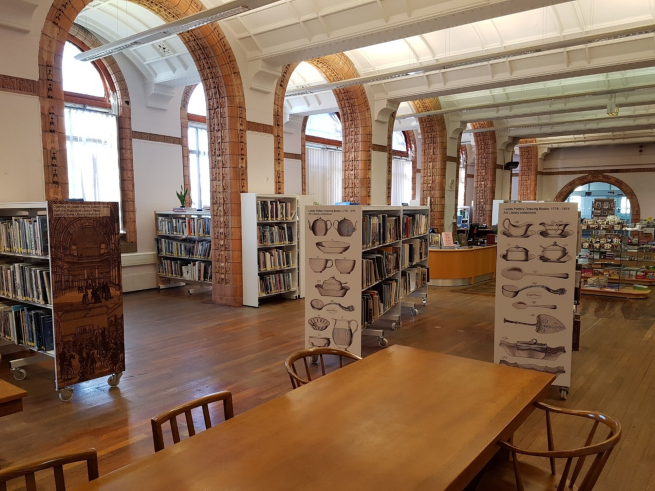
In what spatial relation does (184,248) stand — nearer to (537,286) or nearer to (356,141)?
(356,141)

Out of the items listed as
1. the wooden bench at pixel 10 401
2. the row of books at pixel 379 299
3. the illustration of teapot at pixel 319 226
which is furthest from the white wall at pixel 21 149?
the row of books at pixel 379 299

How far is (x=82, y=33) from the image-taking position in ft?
30.5

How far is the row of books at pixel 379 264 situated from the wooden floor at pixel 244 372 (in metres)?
0.86

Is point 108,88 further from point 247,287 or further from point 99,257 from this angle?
point 99,257

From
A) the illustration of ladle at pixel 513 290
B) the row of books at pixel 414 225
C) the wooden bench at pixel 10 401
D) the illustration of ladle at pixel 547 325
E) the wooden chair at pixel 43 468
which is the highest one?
the row of books at pixel 414 225

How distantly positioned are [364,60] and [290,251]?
4589 mm

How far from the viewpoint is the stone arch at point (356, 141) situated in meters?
10.9

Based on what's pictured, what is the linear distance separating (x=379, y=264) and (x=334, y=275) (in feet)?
3.47

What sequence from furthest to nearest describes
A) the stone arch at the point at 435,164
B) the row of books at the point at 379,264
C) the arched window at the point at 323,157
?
the arched window at the point at 323,157 < the stone arch at the point at 435,164 < the row of books at the point at 379,264

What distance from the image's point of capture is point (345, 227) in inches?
187

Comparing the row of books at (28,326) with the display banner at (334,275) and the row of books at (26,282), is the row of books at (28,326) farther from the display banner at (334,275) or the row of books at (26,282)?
Answer: the display banner at (334,275)

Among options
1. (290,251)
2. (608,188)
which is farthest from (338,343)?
(608,188)

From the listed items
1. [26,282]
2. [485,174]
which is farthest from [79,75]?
[485,174]

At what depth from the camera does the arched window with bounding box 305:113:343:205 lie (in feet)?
50.4
